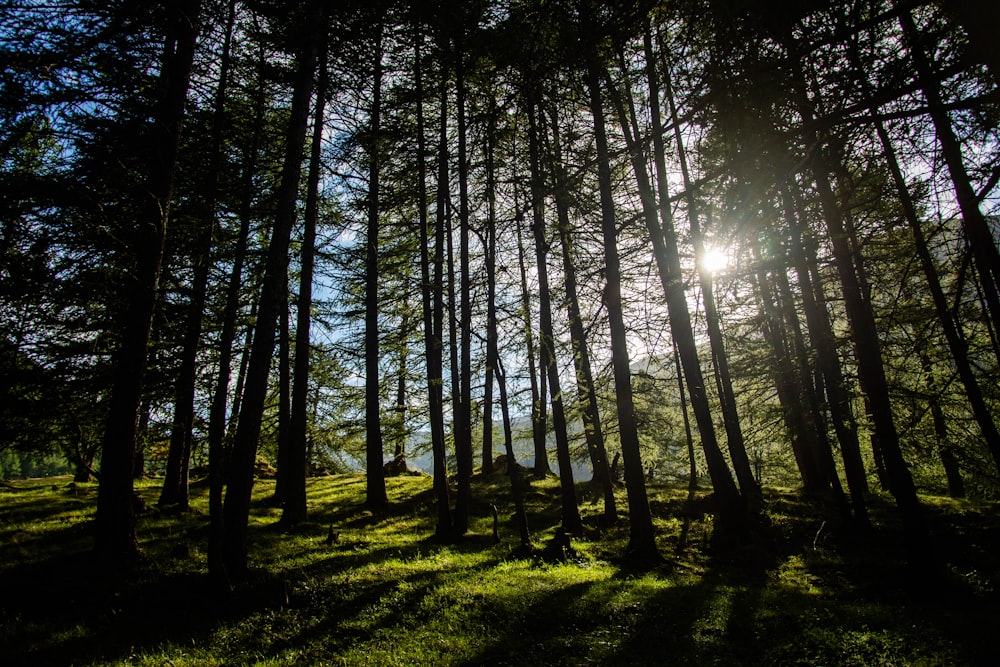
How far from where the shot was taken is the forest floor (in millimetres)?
4910

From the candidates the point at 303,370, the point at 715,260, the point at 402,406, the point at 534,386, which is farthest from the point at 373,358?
the point at 715,260

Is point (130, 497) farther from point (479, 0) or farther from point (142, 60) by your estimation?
point (479, 0)

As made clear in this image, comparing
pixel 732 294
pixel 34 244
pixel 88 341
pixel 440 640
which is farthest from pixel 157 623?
pixel 732 294

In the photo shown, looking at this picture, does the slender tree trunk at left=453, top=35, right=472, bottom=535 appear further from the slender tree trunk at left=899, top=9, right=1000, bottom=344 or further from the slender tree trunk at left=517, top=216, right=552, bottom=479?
the slender tree trunk at left=899, top=9, right=1000, bottom=344

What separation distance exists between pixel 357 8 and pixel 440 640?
8.12 m

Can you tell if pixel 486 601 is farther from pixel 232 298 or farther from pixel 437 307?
pixel 232 298

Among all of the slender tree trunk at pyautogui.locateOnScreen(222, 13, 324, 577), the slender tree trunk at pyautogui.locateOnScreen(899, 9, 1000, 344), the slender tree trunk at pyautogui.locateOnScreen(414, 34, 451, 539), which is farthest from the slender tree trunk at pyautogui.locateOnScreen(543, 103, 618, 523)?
the slender tree trunk at pyautogui.locateOnScreen(899, 9, 1000, 344)

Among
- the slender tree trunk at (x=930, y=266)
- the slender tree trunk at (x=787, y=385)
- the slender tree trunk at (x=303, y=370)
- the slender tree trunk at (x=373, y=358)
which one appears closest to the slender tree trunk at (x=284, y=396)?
the slender tree trunk at (x=303, y=370)

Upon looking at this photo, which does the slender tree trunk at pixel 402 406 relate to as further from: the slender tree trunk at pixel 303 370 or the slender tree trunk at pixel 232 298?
the slender tree trunk at pixel 232 298

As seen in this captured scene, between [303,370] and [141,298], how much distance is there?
5043 millimetres

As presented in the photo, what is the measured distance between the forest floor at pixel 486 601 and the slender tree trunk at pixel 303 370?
2.60 feet

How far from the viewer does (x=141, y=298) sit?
24.9 ft

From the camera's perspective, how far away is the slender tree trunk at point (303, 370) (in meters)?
11.1

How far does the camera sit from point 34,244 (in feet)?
20.4
